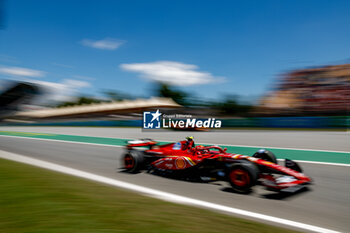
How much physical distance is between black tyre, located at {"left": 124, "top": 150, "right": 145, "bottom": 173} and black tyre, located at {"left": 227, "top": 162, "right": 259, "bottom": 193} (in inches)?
102

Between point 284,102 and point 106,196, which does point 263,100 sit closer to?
point 284,102

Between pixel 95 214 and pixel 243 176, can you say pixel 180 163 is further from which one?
pixel 95 214

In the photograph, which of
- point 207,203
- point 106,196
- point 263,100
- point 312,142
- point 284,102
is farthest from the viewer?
point 263,100

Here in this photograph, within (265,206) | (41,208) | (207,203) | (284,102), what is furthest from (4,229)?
(284,102)

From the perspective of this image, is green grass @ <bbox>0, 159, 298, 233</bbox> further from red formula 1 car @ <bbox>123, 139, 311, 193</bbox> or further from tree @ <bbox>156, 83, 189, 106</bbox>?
tree @ <bbox>156, 83, 189, 106</bbox>

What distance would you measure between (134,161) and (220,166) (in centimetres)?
235

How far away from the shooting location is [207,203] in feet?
15.5

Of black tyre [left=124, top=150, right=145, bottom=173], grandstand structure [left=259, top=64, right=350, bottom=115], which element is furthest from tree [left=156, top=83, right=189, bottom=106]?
black tyre [left=124, top=150, right=145, bottom=173]

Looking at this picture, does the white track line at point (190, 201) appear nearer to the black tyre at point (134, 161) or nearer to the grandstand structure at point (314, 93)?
the black tyre at point (134, 161)

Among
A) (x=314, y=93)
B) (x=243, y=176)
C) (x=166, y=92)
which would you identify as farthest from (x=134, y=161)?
(x=166, y=92)

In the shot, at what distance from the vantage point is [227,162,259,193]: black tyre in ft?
16.1

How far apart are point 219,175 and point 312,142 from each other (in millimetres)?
7851

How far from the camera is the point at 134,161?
23.1 feet

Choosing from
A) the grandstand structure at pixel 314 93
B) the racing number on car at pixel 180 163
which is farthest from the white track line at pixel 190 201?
the grandstand structure at pixel 314 93
